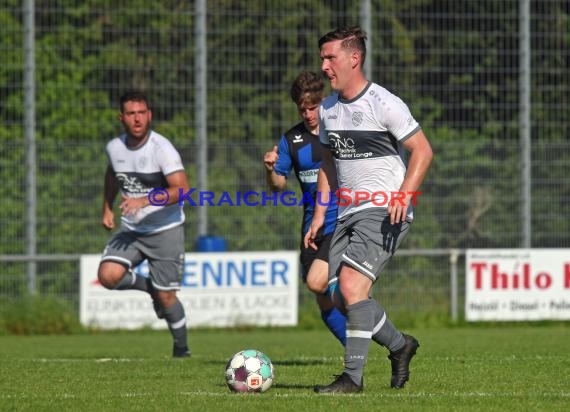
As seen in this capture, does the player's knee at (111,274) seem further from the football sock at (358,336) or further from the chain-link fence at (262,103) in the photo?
the chain-link fence at (262,103)

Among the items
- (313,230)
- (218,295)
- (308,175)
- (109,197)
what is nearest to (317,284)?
(308,175)

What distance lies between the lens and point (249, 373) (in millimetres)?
7898

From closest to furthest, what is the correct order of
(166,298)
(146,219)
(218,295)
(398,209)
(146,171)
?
(398,209), (146,171), (146,219), (166,298), (218,295)

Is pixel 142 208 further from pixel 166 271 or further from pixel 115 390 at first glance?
pixel 115 390

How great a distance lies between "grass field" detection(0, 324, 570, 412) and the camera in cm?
718

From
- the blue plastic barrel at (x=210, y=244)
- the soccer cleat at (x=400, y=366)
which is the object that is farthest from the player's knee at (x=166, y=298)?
the blue plastic barrel at (x=210, y=244)

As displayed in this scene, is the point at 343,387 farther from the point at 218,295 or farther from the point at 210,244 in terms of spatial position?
the point at 210,244

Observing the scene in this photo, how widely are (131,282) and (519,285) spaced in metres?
7.42

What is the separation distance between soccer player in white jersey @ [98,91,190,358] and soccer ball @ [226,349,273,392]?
3556 millimetres

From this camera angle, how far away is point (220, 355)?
39.5 feet

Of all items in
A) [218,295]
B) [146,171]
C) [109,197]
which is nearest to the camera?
[146,171]

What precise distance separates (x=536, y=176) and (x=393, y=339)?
10.6m

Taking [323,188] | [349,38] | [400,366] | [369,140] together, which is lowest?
[400,366]

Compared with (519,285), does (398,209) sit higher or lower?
higher
